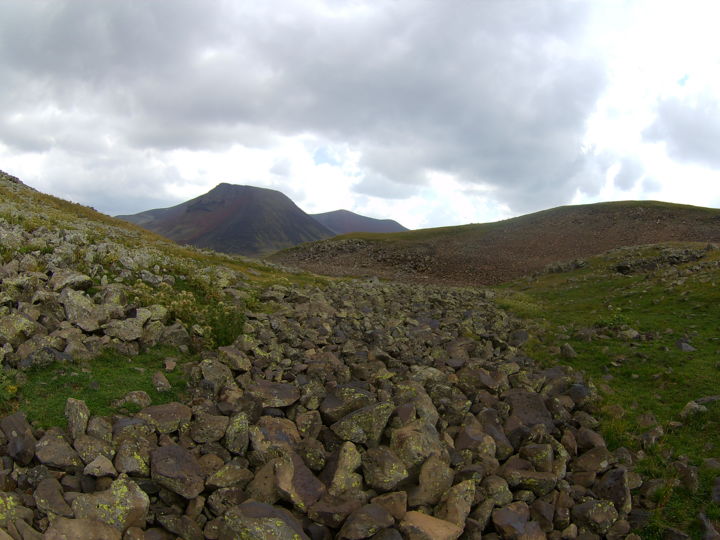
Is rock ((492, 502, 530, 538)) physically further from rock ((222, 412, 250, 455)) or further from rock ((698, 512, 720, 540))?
rock ((222, 412, 250, 455))

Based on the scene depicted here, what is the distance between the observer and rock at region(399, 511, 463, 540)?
651 centimetres

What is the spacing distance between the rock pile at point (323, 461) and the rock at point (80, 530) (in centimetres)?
2

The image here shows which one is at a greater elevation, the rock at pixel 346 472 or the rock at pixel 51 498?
the rock at pixel 346 472

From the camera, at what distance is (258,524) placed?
6.27m

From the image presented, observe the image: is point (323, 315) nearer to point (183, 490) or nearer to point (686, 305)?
point (183, 490)

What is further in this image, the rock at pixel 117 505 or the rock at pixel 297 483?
the rock at pixel 297 483

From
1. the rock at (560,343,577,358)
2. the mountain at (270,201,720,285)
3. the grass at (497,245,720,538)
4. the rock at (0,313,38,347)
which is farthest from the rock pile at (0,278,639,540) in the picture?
the mountain at (270,201,720,285)

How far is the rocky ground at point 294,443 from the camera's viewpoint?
21.5ft

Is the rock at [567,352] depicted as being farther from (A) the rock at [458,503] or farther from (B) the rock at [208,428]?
(B) the rock at [208,428]

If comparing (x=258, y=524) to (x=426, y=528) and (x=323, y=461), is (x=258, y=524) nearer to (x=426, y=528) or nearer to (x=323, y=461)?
(x=323, y=461)

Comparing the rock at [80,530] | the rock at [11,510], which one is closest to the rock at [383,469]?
the rock at [80,530]

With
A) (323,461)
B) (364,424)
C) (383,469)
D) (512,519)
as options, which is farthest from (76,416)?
(512,519)

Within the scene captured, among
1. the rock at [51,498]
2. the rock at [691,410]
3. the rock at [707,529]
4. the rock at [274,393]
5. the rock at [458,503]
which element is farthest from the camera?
the rock at [691,410]

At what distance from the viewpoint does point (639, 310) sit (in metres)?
22.1
